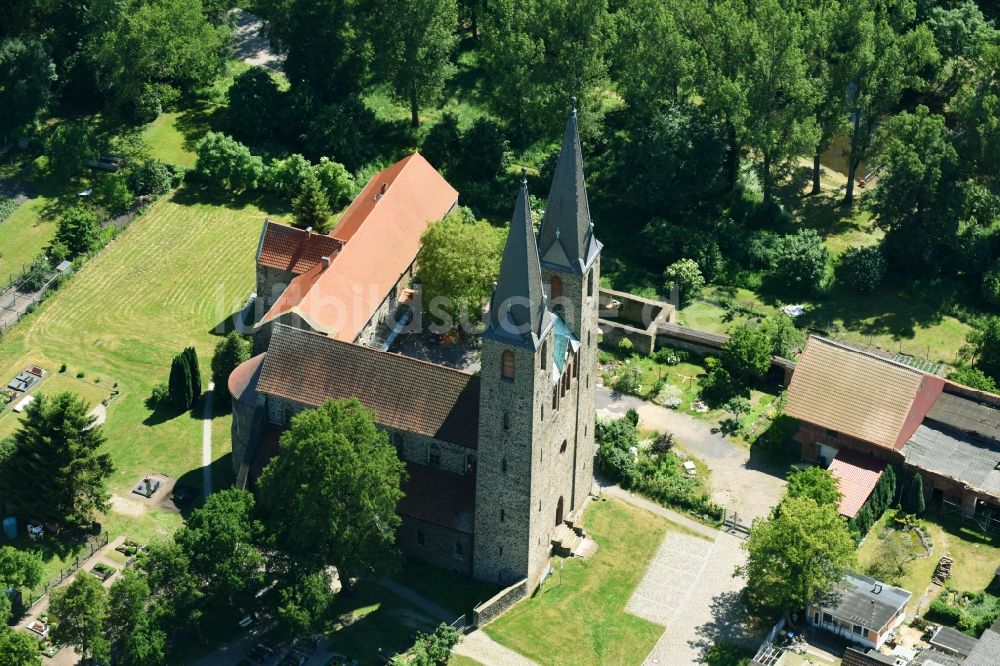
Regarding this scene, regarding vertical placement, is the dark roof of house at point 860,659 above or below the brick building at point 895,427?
below

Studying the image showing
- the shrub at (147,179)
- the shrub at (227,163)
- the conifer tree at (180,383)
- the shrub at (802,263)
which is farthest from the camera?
the shrub at (227,163)

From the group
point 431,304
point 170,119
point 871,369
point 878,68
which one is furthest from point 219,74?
point 871,369

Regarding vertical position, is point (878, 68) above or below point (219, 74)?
above

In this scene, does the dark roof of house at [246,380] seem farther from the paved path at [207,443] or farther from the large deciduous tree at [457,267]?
the large deciduous tree at [457,267]

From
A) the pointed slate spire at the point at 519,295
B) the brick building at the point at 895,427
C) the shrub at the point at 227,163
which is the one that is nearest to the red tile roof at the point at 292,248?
the shrub at the point at 227,163

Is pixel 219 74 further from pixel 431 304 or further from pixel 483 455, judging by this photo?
pixel 483 455

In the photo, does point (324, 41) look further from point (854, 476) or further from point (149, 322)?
point (854, 476)
